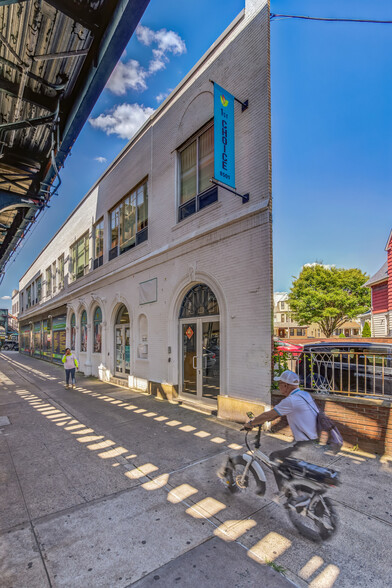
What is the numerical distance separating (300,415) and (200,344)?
5.73m

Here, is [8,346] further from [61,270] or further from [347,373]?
[347,373]

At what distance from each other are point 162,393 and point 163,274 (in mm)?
4072

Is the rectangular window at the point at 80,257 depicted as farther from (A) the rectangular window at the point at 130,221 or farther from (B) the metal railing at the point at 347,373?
(B) the metal railing at the point at 347,373

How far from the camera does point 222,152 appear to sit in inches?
292

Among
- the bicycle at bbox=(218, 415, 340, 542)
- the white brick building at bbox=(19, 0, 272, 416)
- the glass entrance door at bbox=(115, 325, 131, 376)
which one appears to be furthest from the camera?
the glass entrance door at bbox=(115, 325, 131, 376)

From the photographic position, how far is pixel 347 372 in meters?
6.09

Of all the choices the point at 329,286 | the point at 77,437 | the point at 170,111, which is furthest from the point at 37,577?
the point at 329,286

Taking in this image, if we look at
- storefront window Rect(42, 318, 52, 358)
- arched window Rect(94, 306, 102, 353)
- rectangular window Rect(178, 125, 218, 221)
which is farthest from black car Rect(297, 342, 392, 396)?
storefront window Rect(42, 318, 52, 358)

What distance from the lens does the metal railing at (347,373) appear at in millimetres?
5609

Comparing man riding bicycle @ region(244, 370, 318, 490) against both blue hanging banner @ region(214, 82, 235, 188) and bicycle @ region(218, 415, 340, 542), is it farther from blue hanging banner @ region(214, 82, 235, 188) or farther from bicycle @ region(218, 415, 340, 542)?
blue hanging banner @ region(214, 82, 235, 188)

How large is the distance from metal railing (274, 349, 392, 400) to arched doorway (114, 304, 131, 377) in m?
8.68

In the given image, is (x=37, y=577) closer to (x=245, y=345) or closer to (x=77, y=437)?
(x=77, y=437)

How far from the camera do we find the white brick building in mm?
7254

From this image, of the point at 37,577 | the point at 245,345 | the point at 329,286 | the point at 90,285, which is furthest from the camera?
the point at 329,286
